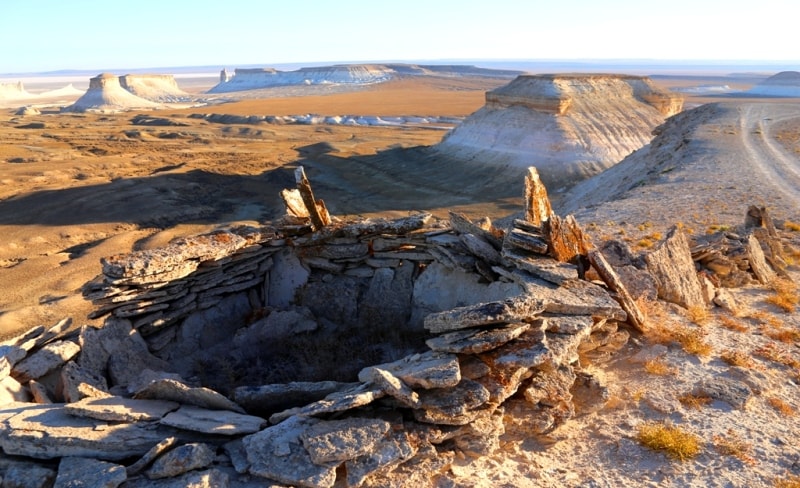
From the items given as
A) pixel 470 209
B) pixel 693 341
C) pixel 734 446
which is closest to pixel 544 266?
pixel 693 341

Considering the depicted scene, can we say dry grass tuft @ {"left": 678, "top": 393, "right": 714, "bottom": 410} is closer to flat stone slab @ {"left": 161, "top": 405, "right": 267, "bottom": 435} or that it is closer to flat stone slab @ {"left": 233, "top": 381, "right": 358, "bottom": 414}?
flat stone slab @ {"left": 233, "top": 381, "right": 358, "bottom": 414}

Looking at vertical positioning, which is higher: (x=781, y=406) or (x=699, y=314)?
(x=699, y=314)

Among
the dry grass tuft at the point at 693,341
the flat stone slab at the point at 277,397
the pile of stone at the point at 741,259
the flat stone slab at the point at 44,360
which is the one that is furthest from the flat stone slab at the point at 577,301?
the flat stone slab at the point at 44,360

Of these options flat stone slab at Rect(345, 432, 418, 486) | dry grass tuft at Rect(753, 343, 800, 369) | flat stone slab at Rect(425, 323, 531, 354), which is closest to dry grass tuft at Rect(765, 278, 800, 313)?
dry grass tuft at Rect(753, 343, 800, 369)

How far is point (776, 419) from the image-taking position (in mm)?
6273

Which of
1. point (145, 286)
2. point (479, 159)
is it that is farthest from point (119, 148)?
point (145, 286)

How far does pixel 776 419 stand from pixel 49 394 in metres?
8.63

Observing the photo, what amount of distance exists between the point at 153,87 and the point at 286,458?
17092 centimetres

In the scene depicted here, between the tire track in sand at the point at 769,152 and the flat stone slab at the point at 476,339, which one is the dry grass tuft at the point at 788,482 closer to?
the flat stone slab at the point at 476,339

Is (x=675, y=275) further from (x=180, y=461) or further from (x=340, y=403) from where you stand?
(x=180, y=461)

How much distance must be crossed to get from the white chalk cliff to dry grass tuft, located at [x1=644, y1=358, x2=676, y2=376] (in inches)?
5465

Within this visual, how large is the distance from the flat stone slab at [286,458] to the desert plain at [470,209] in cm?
126

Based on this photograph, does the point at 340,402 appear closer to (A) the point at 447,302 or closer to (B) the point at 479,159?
(A) the point at 447,302

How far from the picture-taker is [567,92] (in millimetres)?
44906
